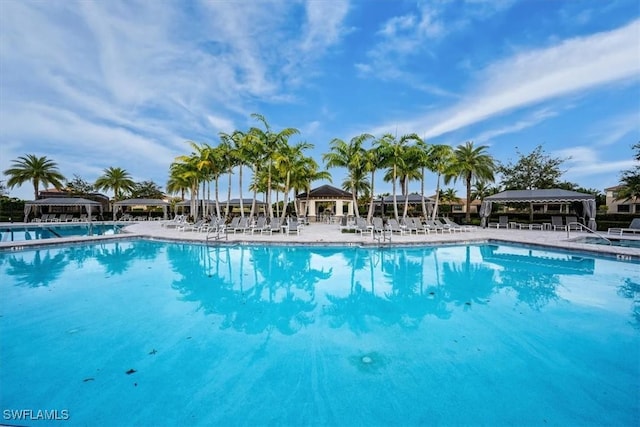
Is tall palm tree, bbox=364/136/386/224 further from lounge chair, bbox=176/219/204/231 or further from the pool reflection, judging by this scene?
lounge chair, bbox=176/219/204/231

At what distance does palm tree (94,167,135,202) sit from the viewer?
3162 centimetres

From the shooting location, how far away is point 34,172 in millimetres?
25203

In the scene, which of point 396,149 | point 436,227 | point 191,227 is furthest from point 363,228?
point 191,227

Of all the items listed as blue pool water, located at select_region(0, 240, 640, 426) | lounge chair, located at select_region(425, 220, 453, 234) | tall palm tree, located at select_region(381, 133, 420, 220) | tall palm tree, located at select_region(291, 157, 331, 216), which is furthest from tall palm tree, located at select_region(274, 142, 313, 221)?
blue pool water, located at select_region(0, 240, 640, 426)

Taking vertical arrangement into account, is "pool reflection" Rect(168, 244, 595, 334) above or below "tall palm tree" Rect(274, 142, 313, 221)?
below

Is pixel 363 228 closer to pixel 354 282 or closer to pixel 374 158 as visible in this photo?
pixel 374 158

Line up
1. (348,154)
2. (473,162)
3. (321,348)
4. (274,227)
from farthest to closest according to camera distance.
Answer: (473,162) → (348,154) → (274,227) → (321,348)

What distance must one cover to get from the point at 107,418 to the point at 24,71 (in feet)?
53.7

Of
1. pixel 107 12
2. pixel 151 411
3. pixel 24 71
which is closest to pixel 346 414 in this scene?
pixel 151 411

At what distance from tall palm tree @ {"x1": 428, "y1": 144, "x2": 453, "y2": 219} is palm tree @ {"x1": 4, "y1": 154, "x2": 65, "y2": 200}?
34.6m

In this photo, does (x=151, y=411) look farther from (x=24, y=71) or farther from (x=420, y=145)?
(x=420, y=145)

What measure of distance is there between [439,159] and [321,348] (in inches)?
695

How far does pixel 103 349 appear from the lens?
366 cm

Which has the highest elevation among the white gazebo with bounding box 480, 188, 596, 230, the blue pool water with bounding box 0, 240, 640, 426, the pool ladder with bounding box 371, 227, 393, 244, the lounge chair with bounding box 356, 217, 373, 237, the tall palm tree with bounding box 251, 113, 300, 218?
the tall palm tree with bounding box 251, 113, 300, 218
